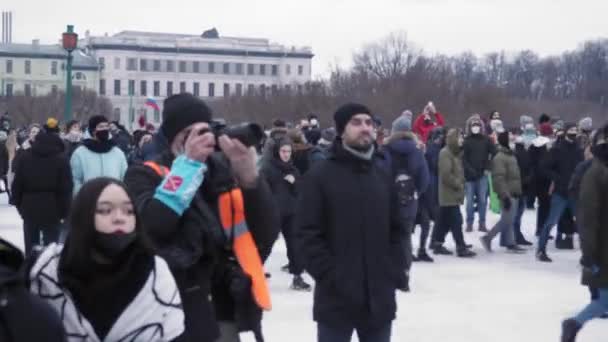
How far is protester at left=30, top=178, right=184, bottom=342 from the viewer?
10.4 feet

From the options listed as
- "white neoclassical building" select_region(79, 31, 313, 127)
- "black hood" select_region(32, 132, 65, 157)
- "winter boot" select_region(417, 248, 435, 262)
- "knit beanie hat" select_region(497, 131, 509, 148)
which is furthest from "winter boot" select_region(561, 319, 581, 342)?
"white neoclassical building" select_region(79, 31, 313, 127)

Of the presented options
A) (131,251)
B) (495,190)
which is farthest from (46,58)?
(131,251)

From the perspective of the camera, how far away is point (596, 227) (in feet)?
22.5

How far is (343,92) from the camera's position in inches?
1944

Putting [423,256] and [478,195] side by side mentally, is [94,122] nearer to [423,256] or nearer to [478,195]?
[423,256]

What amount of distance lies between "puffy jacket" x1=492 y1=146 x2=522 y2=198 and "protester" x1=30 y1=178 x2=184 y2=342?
9.63m

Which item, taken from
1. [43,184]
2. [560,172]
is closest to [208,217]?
[43,184]

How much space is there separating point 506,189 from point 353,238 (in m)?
7.71

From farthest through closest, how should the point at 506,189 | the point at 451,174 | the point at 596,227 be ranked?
1. the point at 506,189
2. the point at 451,174
3. the point at 596,227

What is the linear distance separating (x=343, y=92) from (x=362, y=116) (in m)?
44.2

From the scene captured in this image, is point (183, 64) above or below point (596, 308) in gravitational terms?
above

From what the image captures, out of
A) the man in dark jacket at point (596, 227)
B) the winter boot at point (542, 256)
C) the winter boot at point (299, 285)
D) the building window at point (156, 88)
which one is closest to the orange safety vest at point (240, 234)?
the man in dark jacket at point (596, 227)

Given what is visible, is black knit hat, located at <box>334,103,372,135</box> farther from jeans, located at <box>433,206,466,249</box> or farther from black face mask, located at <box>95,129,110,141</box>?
jeans, located at <box>433,206,466,249</box>

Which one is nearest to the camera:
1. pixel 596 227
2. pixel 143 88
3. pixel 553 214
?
pixel 596 227
